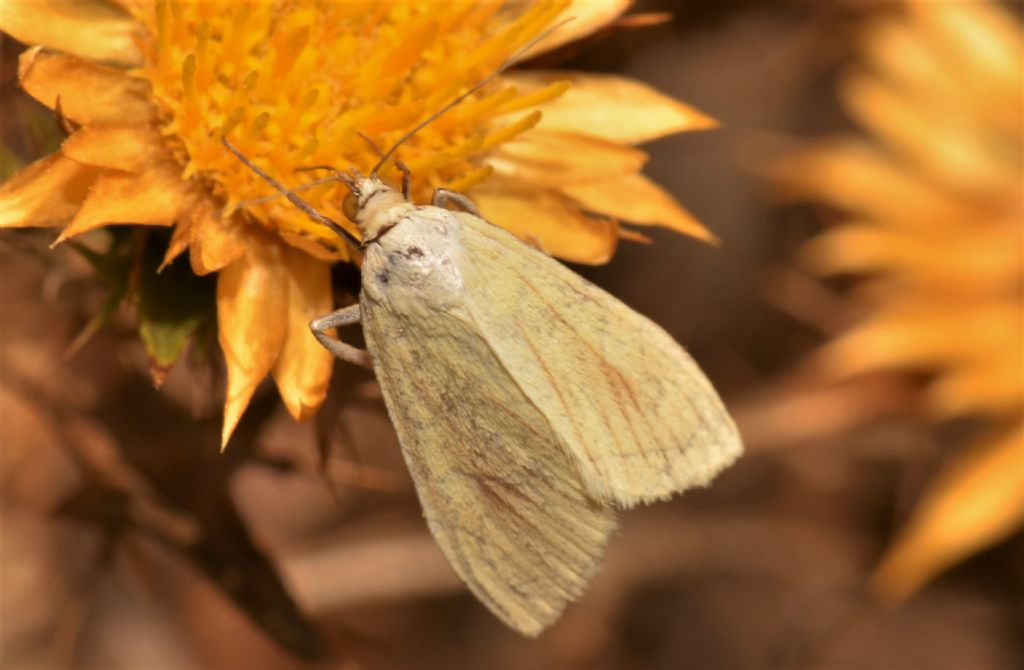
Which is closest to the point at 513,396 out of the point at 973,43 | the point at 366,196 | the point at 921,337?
the point at 366,196

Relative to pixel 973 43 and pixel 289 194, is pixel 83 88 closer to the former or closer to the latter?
pixel 289 194

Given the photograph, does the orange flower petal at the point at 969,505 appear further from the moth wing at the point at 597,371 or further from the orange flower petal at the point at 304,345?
the orange flower petal at the point at 304,345

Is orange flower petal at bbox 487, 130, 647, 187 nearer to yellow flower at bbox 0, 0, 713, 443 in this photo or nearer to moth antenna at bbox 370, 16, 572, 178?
yellow flower at bbox 0, 0, 713, 443

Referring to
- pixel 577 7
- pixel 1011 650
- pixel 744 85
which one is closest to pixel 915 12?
pixel 744 85

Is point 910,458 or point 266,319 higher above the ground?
point 266,319

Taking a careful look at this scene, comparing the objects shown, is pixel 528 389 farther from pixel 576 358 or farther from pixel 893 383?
pixel 893 383

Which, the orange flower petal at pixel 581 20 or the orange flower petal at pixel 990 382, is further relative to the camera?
the orange flower petal at pixel 990 382

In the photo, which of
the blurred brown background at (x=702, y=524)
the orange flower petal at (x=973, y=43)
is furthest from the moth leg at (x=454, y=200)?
the orange flower petal at (x=973, y=43)
